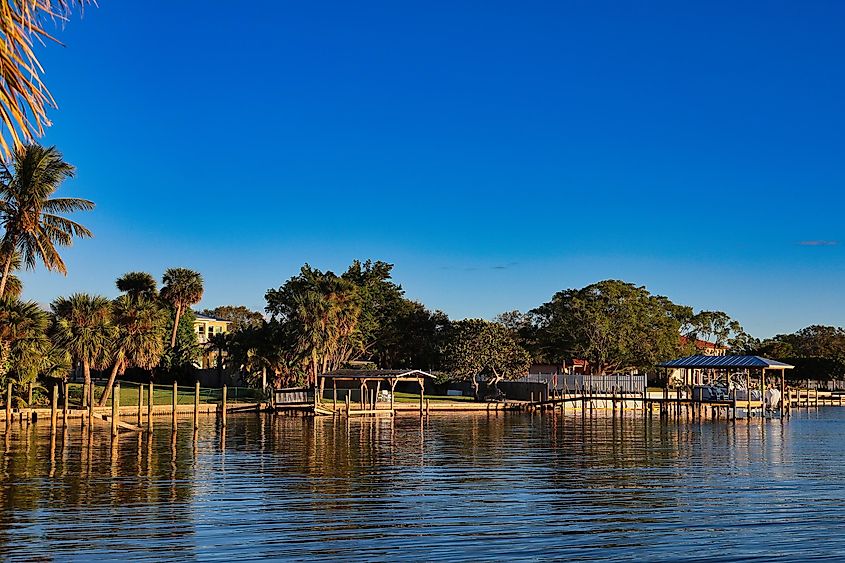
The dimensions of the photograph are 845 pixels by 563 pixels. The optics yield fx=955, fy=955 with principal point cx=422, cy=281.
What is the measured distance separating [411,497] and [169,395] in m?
42.1

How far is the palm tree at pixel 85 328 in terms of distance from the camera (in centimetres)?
4806

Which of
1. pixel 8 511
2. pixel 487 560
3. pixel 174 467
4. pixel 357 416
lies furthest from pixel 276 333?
pixel 487 560

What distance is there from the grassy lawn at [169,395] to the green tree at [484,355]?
58.5 ft

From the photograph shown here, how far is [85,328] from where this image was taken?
48.3 meters

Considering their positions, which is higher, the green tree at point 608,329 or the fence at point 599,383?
the green tree at point 608,329

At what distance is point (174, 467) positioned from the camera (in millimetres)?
29719

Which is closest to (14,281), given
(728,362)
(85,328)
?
(85,328)

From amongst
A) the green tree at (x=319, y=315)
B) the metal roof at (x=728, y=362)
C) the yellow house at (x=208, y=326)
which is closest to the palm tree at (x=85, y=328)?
the green tree at (x=319, y=315)

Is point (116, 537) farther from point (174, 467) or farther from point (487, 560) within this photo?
point (174, 467)

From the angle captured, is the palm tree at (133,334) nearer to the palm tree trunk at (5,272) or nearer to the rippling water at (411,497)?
the palm tree trunk at (5,272)

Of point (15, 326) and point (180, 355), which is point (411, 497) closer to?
point (15, 326)

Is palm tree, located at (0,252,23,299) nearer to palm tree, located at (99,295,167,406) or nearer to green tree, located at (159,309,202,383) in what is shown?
palm tree, located at (99,295,167,406)

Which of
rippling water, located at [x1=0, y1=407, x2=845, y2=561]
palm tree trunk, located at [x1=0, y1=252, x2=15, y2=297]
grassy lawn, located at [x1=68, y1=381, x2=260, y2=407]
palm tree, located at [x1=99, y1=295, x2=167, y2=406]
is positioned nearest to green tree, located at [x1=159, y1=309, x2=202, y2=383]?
grassy lawn, located at [x1=68, y1=381, x2=260, y2=407]

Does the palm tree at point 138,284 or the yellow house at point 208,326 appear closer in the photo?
the palm tree at point 138,284
